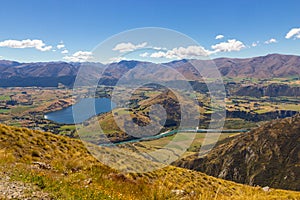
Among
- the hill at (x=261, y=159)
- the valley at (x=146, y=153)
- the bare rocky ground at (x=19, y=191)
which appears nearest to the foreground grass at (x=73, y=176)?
the valley at (x=146, y=153)

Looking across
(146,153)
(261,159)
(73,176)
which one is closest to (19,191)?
(73,176)

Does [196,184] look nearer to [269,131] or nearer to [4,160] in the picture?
[4,160]

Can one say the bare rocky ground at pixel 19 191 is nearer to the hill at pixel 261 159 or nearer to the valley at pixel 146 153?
the valley at pixel 146 153

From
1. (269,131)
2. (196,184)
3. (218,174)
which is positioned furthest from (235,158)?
(196,184)

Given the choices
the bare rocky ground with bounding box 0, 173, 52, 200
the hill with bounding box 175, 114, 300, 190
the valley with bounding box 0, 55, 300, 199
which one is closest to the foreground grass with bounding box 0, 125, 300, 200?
the valley with bounding box 0, 55, 300, 199

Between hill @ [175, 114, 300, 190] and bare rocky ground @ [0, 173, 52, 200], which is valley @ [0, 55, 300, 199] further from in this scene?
hill @ [175, 114, 300, 190]

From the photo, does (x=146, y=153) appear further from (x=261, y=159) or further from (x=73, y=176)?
(x=261, y=159)

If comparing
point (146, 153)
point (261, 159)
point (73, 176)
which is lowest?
point (261, 159)
